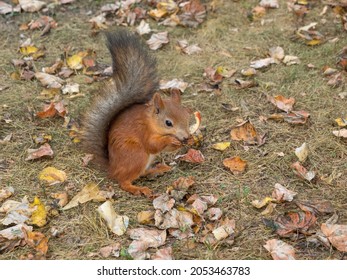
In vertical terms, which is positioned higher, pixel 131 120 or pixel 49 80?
pixel 131 120

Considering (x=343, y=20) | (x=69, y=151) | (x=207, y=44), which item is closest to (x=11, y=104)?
(x=69, y=151)

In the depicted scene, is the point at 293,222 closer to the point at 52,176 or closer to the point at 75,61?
the point at 52,176

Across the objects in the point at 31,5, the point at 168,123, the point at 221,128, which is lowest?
the point at 221,128

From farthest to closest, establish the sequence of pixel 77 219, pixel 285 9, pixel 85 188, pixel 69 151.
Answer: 1. pixel 285 9
2. pixel 69 151
3. pixel 85 188
4. pixel 77 219

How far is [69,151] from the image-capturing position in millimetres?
3164

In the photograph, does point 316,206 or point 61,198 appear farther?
point 61,198

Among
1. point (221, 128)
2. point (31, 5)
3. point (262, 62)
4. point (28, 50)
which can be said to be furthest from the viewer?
point (31, 5)

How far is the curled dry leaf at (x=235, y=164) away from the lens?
293 cm

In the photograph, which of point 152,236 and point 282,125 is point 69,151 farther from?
point 282,125

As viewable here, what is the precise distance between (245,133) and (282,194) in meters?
0.63

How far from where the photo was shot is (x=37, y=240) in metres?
2.47

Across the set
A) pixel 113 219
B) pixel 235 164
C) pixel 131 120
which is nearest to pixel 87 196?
pixel 113 219

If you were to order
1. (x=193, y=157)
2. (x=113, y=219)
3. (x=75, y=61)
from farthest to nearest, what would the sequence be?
(x=75, y=61)
(x=193, y=157)
(x=113, y=219)

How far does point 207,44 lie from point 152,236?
214cm
